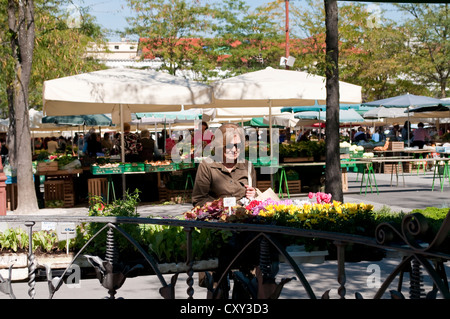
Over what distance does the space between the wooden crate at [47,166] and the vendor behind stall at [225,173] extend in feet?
25.4

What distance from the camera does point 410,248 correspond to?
1.87 meters

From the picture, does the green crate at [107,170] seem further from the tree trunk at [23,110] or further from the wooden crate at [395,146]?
the wooden crate at [395,146]

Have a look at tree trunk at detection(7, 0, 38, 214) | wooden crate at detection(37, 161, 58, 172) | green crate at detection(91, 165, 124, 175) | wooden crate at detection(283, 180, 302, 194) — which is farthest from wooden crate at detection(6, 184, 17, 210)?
wooden crate at detection(283, 180, 302, 194)

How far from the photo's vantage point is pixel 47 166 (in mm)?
13258

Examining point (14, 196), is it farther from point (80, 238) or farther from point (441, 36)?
point (441, 36)

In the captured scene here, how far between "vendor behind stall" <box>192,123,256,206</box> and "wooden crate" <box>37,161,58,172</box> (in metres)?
7.73

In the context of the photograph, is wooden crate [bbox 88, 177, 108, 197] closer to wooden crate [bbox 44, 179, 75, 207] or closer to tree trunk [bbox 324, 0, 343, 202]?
wooden crate [bbox 44, 179, 75, 207]

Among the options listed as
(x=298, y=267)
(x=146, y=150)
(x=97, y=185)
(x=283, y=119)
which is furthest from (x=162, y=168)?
(x=283, y=119)

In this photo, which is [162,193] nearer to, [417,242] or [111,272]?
[111,272]

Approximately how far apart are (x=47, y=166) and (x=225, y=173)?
802 cm

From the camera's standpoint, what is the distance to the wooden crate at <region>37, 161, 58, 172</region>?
13.1 m

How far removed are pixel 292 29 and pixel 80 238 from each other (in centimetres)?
2704

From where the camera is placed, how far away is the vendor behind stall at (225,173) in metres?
6.20
